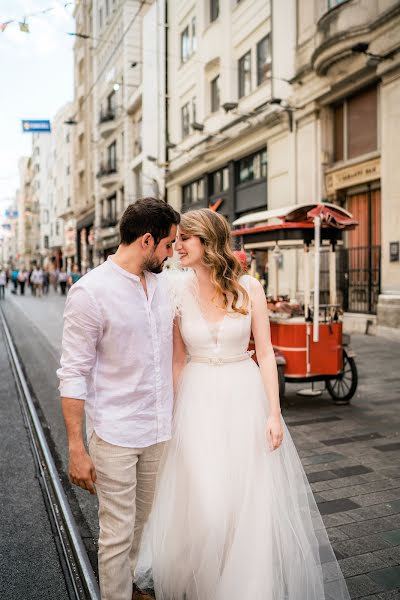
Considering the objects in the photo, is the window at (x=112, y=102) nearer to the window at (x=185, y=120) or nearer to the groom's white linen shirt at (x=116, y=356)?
the window at (x=185, y=120)

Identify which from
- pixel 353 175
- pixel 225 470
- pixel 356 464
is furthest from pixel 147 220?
pixel 353 175

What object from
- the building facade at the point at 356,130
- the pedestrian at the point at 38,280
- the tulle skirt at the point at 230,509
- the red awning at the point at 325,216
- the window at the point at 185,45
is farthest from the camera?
the pedestrian at the point at 38,280

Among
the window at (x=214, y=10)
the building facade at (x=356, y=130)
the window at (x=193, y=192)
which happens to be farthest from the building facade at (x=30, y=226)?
the building facade at (x=356, y=130)

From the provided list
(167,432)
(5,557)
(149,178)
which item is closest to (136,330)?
(167,432)

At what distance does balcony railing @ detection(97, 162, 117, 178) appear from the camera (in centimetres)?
3628

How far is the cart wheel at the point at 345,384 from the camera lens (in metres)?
7.13

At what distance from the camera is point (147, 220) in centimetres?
230

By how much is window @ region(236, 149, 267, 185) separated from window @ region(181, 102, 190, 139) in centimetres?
507

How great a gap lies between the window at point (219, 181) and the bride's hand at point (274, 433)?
65.7 feet

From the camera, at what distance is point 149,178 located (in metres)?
28.8

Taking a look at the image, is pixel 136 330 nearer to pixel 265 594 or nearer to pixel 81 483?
pixel 81 483

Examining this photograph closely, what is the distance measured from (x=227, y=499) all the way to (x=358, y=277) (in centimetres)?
1275

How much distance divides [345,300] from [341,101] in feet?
17.9

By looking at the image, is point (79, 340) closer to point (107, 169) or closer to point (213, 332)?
point (213, 332)
